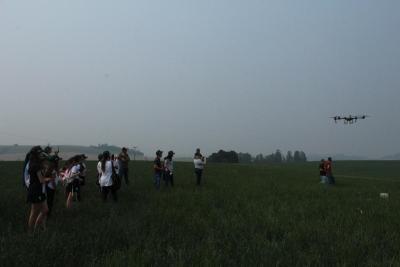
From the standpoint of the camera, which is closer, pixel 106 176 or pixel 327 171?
pixel 106 176

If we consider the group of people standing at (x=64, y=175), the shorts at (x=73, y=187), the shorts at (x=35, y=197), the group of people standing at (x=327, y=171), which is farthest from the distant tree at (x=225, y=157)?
the shorts at (x=35, y=197)

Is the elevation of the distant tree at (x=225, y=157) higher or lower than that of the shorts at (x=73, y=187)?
higher

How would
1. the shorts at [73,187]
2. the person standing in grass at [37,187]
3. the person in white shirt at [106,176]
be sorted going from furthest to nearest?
the person in white shirt at [106,176] < the shorts at [73,187] < the person standing in grass at [37,187]

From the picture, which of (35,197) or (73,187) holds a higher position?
(35,197)

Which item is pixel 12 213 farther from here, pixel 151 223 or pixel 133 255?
pixel 133 255

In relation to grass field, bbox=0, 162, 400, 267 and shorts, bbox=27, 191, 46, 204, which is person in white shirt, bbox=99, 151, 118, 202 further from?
shorts, bbox=27, 191, 46, 204

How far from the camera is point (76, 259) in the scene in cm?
688

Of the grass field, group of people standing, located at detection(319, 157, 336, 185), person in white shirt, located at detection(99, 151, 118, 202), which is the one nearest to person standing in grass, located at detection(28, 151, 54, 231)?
the grass field

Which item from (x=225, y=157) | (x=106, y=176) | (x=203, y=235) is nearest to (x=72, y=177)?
(x=106, y=176)

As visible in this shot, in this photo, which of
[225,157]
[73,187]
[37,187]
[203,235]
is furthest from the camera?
[225,157]

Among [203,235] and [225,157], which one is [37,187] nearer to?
[203,235]

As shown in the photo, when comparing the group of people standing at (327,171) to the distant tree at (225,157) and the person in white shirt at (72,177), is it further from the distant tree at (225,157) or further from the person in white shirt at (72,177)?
the distant tree at (225,157)

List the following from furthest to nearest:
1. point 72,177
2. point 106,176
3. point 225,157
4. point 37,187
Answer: point 225,157 → point 106,176 → point 72,177 → point 37,187

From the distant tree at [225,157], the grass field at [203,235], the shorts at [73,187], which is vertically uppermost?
the distant tree at [225,157]
